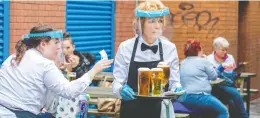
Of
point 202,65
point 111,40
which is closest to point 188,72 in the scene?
point 202,65

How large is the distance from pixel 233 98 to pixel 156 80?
538 centimetres

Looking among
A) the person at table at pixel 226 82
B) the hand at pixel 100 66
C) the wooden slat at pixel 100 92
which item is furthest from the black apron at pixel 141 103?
the person at table at pixel 226 82

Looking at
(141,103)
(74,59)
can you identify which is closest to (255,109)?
(74,59)

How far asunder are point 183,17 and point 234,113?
7.77 feet

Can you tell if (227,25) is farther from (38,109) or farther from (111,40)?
(38,109)

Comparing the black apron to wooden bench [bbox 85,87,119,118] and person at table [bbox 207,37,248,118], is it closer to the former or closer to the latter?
wooden bench [bbox 85,87,119,118]

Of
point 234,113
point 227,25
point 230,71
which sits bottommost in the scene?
point 234,113

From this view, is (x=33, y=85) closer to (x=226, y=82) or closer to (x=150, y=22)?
(x=150, y=22)

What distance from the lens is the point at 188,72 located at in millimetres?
8680

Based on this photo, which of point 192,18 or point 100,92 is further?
point 192,18

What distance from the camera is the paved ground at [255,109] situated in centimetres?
1239

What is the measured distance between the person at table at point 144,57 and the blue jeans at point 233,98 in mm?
4955

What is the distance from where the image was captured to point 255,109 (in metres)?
13.2

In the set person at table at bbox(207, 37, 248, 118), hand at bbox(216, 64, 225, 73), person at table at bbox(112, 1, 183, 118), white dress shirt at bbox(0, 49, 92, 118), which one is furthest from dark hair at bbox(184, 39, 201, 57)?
white dress shirt at bbox(0, 49, 92, 118)
